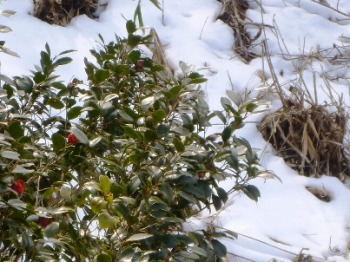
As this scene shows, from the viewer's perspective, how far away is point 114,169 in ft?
6.39

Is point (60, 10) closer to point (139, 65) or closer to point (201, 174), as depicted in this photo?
point (139, 65)

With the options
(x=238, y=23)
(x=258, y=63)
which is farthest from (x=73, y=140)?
(x=238, y=23)

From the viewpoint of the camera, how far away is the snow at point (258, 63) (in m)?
3.38

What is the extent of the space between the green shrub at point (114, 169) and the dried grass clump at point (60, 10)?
202 centimetres

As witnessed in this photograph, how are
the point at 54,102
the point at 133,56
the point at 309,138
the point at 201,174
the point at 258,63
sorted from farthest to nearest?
the point at 258,63, the point at 309,138, the point at 133,56, the point at 54,102, the point at 201,174

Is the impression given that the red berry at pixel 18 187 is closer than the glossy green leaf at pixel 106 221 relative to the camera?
No

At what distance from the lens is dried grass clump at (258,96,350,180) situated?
12.6ft

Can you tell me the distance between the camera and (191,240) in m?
1.96

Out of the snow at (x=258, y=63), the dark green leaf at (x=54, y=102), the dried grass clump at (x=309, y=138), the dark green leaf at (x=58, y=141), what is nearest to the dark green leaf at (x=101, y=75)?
the dark green leaf at (x=54, y=102)

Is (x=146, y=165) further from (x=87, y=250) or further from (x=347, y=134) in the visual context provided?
(x=347, y=134)

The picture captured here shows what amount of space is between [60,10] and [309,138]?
4.61 ft

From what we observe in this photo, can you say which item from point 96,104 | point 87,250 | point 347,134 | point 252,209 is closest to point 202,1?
point 347,134

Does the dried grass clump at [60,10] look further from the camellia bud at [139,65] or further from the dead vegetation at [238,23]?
the camellia bud at [139,65]

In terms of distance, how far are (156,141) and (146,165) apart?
0.21ft
